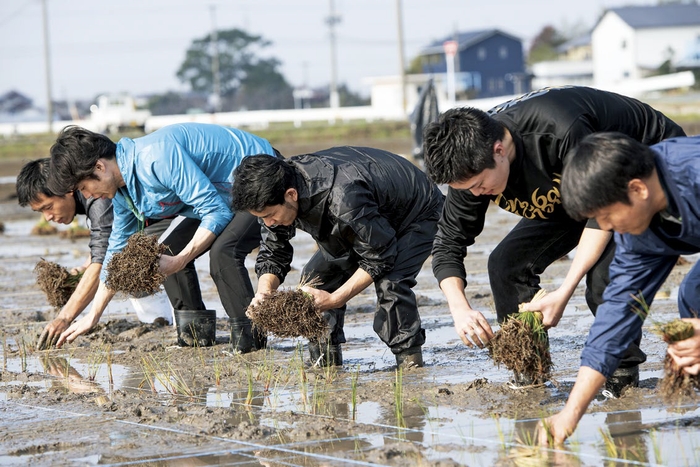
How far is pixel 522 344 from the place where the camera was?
15.9 feet

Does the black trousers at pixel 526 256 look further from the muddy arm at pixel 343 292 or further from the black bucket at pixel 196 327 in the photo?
the black bucket at pixel 196 327

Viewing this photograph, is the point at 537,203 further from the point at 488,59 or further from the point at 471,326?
the point at 488,59

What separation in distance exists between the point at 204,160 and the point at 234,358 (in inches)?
52.6

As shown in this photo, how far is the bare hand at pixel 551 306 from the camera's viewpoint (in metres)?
4.63

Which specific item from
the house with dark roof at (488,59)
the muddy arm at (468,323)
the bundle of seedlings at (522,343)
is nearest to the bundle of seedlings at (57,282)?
the muddy arm at (468,323)

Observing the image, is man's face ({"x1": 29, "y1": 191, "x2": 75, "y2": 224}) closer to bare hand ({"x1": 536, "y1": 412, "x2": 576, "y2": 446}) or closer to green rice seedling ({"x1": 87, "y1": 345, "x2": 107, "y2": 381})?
green rice seedling ({"x1": 87, "y1": 345, "x2": 107, "y2": 381})

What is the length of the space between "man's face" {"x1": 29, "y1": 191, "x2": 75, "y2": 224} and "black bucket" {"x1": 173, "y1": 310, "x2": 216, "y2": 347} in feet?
3.44

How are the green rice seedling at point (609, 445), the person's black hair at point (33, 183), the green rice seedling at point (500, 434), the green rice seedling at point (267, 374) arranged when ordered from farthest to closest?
the person's black hair at point (33, 183)
the green rice seedling at point (267, 374)
the green rice seedling at point (500, 434)
the green rice seedling at point (609, 445)

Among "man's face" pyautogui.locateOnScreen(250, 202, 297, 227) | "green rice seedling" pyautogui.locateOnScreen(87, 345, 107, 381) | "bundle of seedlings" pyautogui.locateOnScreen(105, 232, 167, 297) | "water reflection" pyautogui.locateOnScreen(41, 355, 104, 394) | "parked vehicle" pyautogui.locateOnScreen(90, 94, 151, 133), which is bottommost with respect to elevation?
"water reflection" pyautogui.locateOnScreen(41, 355, 104, 394)

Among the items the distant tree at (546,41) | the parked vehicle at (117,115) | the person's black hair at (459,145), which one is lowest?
the person's black hair at (459,145)

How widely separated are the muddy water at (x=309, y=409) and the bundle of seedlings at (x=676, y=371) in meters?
0.23

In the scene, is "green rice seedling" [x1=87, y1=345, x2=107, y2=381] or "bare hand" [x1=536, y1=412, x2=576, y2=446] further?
"green rice seedling" [x1=87, y1=345, x2=107, y2=381]

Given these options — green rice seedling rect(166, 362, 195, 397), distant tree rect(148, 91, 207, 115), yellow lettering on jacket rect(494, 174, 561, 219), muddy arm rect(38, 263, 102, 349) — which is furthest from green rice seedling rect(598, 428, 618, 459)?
distant tree rect(148, 91, 207, 115)

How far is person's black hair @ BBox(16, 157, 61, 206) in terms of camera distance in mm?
6398
